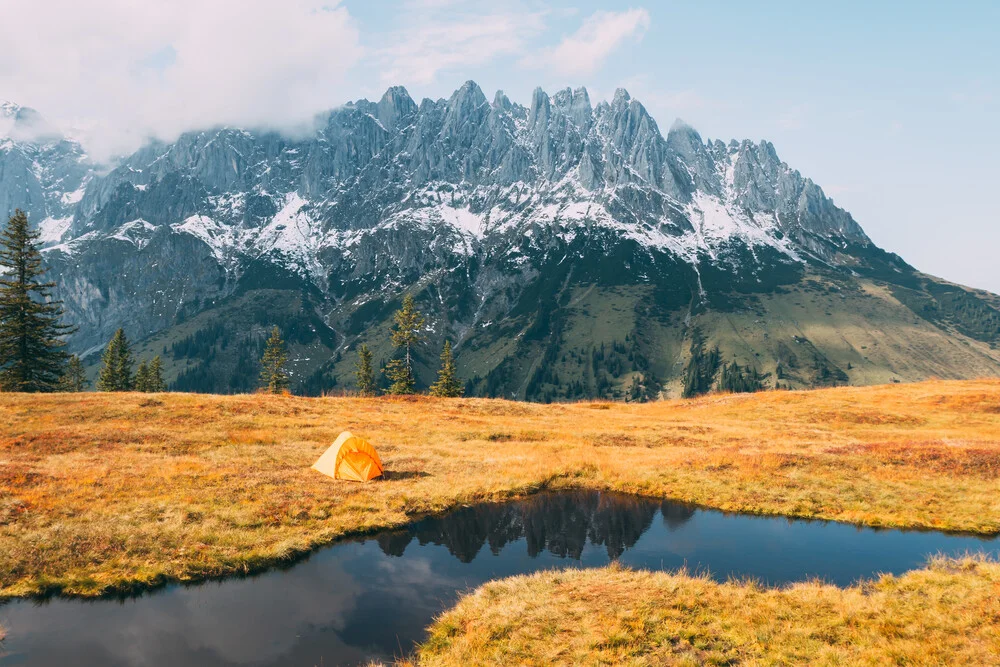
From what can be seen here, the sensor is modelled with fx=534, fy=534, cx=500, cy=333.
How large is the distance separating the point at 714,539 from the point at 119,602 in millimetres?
24581

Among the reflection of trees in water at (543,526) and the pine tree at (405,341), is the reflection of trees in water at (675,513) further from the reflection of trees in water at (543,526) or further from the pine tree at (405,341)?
the pine tree at (405,341)

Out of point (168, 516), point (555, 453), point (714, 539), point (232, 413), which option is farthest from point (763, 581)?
point (232, 413)

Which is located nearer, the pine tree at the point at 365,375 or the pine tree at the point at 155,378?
the pine tree at the point at 155,378

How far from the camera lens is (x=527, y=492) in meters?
32.6

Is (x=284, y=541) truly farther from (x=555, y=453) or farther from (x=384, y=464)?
(x=555, y=453)

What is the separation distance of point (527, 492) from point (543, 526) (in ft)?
17.3

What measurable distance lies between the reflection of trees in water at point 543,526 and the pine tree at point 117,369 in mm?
103433

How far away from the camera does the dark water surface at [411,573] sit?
52.6ft

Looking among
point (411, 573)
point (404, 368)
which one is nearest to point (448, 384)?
point (404, 368)

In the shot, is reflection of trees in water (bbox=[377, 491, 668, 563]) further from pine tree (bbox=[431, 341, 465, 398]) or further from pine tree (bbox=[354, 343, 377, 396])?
pine tree (bbox=[354, 343, 377, 396])

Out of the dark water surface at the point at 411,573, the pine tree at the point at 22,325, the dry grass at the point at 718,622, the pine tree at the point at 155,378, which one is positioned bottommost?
the pine tree at the point at 155,378

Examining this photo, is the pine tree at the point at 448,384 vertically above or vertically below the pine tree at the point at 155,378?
above

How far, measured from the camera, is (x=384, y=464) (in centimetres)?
3691

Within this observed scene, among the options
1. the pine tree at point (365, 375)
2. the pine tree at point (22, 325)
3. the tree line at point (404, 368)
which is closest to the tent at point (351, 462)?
the pine tree at point (22, 325)
